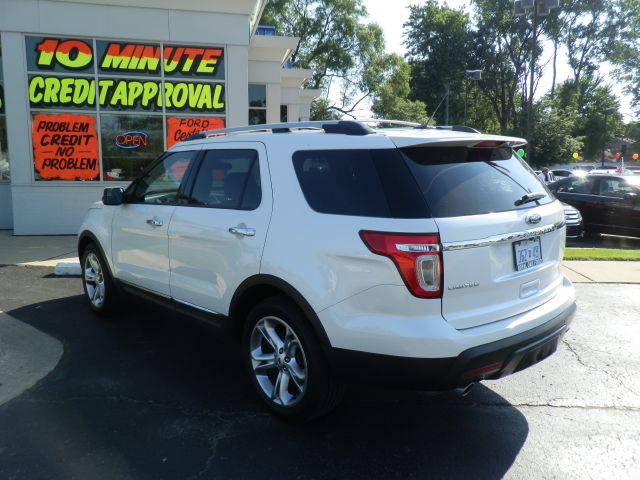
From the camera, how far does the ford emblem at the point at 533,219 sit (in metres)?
3.20

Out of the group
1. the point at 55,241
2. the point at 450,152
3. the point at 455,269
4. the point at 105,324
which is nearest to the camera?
the point at 455,269

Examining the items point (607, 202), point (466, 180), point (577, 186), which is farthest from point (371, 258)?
point (577, 186)

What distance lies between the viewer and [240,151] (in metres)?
3.83

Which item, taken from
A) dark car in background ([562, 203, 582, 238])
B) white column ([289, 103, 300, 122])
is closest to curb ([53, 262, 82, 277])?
dark car in background ([562, 203, 582, 238])

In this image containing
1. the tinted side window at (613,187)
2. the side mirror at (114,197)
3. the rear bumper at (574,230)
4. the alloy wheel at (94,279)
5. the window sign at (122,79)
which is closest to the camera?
the side mirror at (114,197)

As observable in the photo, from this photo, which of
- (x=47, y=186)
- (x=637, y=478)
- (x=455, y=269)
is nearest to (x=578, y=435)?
(x=637, y=478)

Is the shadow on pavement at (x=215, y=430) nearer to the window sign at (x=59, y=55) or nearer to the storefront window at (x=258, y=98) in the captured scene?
the window sign at (x=59, y=55)

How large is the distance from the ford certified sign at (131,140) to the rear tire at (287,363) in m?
8.61

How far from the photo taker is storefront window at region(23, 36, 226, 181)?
34.5 feet

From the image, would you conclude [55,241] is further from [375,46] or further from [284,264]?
[375,46]

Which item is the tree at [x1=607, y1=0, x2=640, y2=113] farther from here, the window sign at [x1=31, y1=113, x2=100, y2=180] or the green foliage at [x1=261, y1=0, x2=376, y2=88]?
the window sign at [x1=31, y1=113, x2=100, y2=180]

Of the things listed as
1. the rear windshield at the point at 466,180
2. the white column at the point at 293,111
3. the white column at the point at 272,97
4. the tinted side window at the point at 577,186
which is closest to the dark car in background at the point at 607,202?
the tinted side window at the point at 577,186

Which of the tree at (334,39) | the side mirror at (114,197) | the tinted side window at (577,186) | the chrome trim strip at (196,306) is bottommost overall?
the chrome trim strip at (196,306)

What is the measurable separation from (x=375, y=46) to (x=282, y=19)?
733cm
